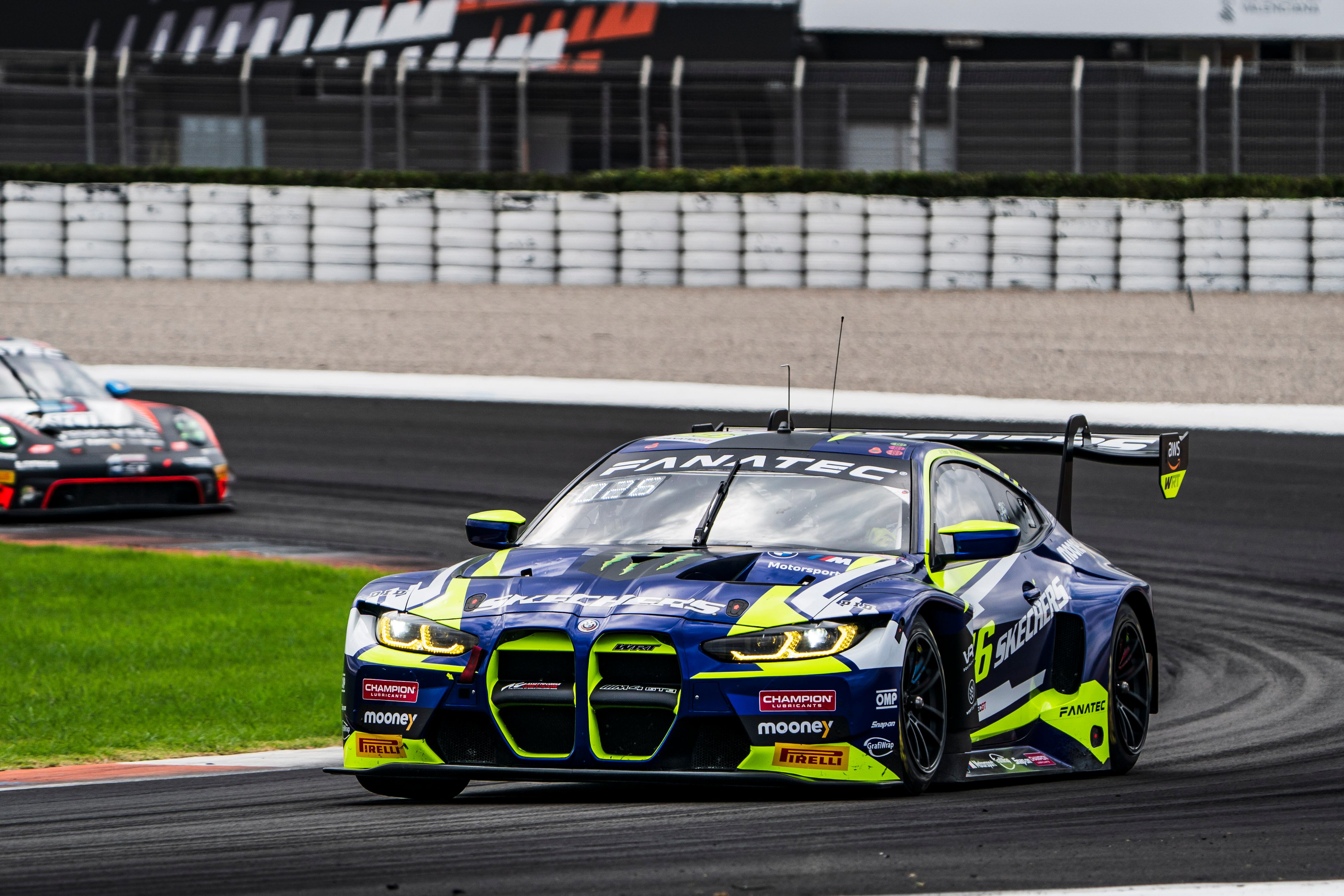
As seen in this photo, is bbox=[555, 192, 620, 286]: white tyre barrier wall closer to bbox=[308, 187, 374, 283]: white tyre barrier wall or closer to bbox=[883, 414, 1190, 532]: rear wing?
bbox=[308, 187, 374, 283]: white tyre barrier wall

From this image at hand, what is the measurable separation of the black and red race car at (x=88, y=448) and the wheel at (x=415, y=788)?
914 centimetres

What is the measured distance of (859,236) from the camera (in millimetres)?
23562

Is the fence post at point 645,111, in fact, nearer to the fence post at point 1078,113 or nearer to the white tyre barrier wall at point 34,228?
the fence post at point 1078,113

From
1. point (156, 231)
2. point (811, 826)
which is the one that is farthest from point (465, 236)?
point (811, 826)

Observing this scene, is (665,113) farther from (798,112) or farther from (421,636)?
(421,636)

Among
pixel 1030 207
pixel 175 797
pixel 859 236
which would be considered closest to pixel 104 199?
pixel 859 236

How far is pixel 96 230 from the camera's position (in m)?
24.4

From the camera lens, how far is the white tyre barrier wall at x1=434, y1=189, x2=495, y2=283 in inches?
958

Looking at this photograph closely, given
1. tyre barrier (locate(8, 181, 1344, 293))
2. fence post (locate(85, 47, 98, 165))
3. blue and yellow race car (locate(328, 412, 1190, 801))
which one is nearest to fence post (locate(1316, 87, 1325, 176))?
tyre barrier (locate(8, 181, 1344, 293))

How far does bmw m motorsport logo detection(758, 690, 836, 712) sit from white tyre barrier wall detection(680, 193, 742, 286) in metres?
18.3

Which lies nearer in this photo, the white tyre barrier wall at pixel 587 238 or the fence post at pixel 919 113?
the white tyre barrier wall at pixel 587 238

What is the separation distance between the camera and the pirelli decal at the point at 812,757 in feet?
18.7

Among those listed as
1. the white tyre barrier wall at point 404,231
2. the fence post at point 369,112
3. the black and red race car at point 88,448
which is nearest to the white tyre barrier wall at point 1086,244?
the white tyre barrier wall at point 404,231

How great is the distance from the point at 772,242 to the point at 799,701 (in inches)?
721
